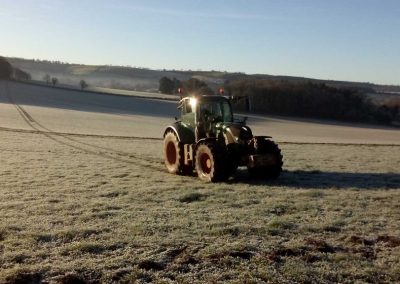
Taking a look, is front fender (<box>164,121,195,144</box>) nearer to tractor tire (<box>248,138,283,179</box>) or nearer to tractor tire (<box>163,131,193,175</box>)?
tractor tire (<box>163,131,193,175</box>)

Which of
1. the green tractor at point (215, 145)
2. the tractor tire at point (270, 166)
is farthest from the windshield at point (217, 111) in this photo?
the tractor tire at point (270, 166)

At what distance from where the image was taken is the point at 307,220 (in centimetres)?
1113

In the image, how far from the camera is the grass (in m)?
7.93

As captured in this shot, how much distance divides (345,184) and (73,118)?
3611 centimetres

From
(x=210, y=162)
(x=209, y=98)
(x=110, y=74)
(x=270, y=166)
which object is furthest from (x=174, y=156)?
(x=110, y=74)

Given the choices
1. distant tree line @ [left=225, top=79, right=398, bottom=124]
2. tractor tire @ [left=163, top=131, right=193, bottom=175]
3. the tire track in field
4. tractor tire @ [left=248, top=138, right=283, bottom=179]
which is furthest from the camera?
distant tree line @ [left=225, top=79, right=398, bottom=124]

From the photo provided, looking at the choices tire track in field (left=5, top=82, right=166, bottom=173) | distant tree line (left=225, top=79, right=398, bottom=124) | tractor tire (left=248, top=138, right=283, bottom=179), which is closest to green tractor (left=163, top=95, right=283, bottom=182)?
tractor tire (left=248, top=138, right=283, bottom=179)

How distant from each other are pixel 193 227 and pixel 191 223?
340 millimetres

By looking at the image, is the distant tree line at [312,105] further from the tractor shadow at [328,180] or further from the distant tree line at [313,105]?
the tractor shadow at [328,180]

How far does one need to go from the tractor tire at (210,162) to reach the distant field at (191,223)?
16.3 inches

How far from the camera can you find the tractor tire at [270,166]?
53.1 ft

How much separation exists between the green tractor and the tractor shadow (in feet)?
1.52

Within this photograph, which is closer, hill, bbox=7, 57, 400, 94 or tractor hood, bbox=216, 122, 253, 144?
tractor hood, bbox=216, 122, 253, 144

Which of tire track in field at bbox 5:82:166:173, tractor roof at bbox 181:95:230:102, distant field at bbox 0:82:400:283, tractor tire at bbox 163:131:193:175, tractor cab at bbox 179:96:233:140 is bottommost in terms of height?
tire track in field at bbox 5:82:166:173
